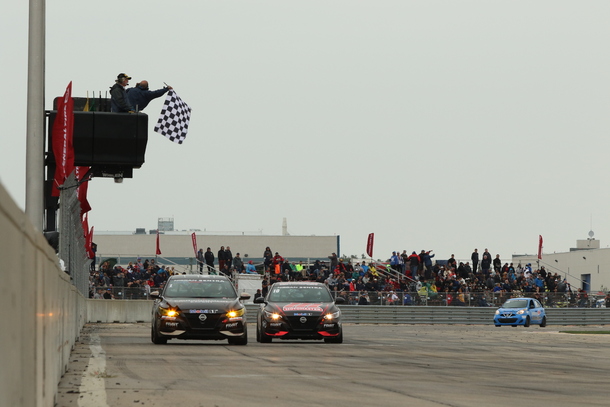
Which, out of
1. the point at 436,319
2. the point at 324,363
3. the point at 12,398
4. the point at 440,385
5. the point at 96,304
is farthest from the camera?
the point at 436,319

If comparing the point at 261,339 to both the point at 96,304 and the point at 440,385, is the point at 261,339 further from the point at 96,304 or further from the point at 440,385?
the point at 96,304

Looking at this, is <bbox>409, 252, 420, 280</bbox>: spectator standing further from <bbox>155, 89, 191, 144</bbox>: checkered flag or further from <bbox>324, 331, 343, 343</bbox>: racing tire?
<bbox>324, 331, 343, 343</bbox>: racing tire

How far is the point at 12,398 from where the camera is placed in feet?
15.0

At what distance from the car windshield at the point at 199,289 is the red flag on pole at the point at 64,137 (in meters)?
3.38

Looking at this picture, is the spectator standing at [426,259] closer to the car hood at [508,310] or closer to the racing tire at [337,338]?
the car hood at [508,310]

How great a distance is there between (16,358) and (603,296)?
50.6m

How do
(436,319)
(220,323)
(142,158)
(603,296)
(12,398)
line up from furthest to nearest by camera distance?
1. (603,296)
2. (436,319)
3. (142,158)
4. (220,323)
5. (12,398)

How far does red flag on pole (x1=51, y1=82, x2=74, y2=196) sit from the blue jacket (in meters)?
2.59

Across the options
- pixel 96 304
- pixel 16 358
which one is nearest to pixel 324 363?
pixel 16 358

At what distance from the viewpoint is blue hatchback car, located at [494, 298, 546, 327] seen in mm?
44688

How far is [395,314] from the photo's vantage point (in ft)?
152

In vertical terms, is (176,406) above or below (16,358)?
below

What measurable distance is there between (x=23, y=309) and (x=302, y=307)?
1912cm

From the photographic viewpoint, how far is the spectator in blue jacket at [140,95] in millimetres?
24531
